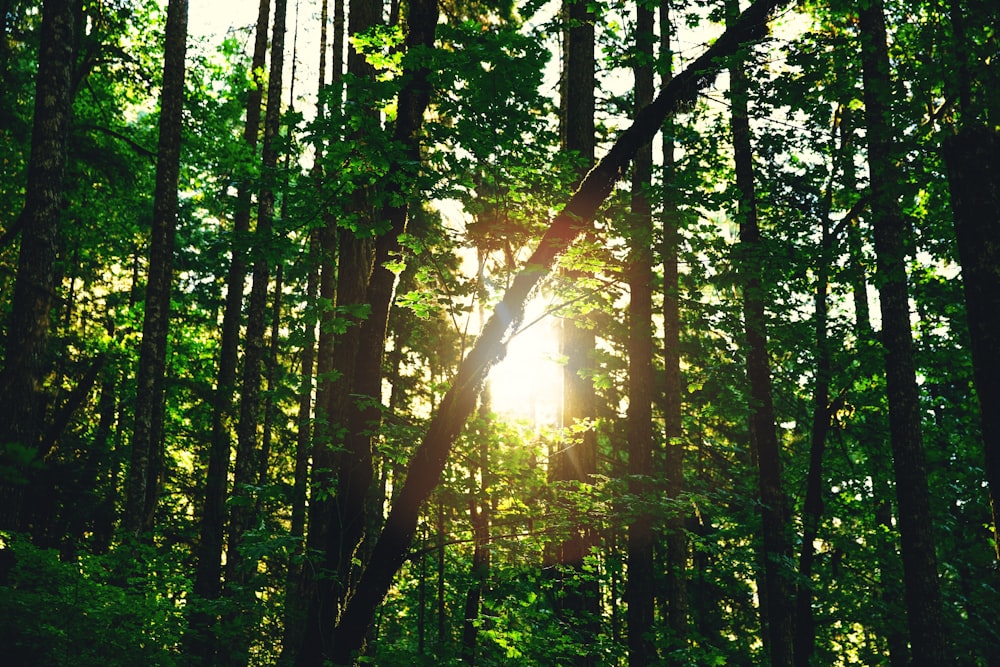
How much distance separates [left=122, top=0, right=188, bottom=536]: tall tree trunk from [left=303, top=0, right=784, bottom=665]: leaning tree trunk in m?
6.73

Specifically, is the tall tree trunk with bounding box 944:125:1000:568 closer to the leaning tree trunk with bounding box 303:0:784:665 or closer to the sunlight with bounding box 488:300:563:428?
the leaning tree trunk with bounding box 303:0:784:665

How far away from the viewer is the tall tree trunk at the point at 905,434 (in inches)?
333

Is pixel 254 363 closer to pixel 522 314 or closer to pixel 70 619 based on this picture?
pixel 70 619

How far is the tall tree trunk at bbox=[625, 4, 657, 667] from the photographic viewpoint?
23.0 feet

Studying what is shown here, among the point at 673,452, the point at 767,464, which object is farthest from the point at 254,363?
the point at 767,464

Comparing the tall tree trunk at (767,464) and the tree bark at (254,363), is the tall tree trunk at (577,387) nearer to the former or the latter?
the tall tree trunk at (767,464)

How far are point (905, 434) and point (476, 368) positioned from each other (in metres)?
6.94

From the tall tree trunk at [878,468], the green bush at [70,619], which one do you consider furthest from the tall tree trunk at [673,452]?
the green bush at [70,619]

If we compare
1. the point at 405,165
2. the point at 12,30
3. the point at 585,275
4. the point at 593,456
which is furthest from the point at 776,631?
the point at 12,30

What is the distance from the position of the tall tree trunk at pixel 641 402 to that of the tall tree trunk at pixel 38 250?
733 centimetres

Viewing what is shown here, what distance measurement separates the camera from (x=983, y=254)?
236 inches

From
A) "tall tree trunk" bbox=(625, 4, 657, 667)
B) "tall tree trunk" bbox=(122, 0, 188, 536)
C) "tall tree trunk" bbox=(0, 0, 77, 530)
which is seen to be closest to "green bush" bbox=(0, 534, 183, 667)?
"tall tree trunk" bbox=(0, 0, 77, 530)

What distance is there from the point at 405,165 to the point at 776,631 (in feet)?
34.6

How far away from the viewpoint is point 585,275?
7121 millimetres
